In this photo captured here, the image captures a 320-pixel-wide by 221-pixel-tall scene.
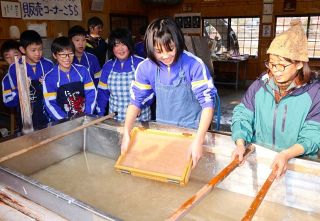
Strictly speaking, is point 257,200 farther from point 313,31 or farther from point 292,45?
point 313,31

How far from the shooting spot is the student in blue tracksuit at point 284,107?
137cm

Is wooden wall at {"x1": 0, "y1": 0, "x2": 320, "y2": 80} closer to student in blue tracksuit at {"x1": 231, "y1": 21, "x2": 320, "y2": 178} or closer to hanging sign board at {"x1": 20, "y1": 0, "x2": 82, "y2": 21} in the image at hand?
hanging sign board at {"x1": 20, "y1": 0, "x2": 82, "y2": 21}

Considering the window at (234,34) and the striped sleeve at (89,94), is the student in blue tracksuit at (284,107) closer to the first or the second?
the striped sleeve at (89,94)

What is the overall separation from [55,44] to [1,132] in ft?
6.97

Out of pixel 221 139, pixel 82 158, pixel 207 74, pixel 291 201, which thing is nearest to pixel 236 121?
pixel 221 139

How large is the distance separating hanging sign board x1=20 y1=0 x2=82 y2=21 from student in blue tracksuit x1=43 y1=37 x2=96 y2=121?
181 inches

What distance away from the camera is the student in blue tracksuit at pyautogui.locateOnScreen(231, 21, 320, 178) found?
137 centimetres

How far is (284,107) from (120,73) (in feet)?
5.37

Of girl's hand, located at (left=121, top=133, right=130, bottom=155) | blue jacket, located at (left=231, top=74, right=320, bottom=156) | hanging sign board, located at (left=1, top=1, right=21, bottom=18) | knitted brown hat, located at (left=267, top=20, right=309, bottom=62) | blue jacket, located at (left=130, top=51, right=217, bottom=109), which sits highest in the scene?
hanging sign board, located at (left=1, top=1, right=21, bottom=18)

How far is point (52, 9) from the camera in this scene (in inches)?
280

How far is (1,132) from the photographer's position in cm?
419

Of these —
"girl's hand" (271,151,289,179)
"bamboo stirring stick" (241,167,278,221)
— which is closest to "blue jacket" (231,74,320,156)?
"girl's hand" (271,151,289,179)

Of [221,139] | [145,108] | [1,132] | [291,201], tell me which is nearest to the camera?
[291,201]

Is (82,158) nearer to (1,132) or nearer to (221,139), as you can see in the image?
(221,139)
